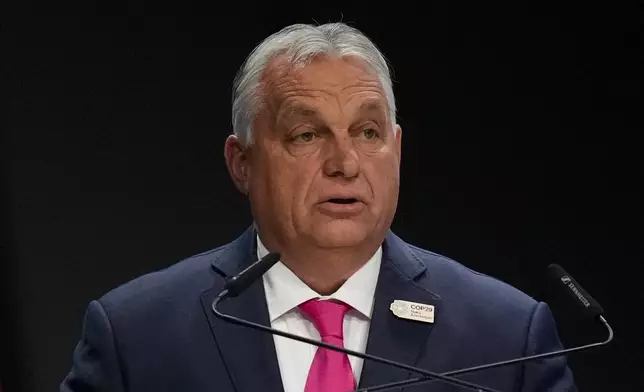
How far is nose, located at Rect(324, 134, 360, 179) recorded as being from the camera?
2.08 metres

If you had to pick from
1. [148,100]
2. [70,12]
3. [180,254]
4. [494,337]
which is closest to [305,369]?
[494,337]

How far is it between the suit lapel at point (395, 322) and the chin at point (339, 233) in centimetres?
18

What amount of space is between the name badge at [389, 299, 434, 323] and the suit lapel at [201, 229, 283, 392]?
0.90 ft

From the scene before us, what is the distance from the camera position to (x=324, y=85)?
2139 mm

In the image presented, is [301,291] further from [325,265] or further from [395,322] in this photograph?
[395,322]

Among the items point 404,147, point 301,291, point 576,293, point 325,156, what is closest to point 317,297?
point 301,291

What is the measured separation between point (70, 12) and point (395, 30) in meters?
0.92

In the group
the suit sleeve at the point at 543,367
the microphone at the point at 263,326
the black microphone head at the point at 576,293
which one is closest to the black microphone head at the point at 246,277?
the microphone at the point at 263,326

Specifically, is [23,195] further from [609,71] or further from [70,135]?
[609,71]

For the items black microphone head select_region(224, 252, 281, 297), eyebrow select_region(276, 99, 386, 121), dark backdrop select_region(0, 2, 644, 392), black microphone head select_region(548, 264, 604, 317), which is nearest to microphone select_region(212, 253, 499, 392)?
black microphone head select_region(224, 252, 281, 297)

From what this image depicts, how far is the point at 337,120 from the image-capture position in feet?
6.98

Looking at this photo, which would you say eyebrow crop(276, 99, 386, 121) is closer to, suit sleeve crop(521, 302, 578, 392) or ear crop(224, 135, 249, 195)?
ear crop(224, 135, 249, 195)

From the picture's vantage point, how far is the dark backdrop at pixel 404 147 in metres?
2.85

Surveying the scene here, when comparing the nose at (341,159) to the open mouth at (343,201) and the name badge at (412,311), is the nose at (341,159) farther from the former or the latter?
the name badge at (412,311)
